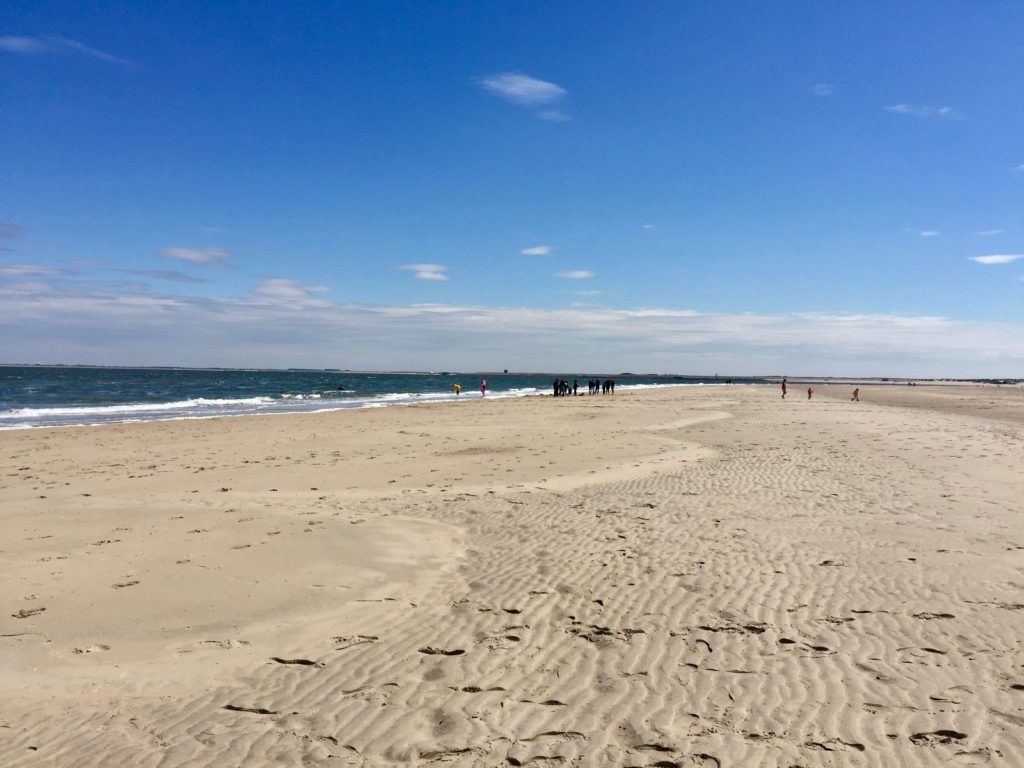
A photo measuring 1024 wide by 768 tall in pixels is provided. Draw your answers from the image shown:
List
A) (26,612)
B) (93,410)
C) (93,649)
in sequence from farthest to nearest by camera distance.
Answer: (93,410) → (26,612) → (93,649)

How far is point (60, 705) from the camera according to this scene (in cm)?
477

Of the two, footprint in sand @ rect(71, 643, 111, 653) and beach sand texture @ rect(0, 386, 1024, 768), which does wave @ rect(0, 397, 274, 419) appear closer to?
beach sand texture @ rect(0, 386, 1024, 768)

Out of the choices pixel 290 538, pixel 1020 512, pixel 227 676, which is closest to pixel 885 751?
pixel 227 676

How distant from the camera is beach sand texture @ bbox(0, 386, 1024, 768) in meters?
4.32

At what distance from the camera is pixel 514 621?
6.32 metres

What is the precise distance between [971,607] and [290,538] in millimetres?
8228

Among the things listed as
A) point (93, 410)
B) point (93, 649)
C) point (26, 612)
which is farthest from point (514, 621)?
point (93, 410)

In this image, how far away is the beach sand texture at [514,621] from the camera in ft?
14.2

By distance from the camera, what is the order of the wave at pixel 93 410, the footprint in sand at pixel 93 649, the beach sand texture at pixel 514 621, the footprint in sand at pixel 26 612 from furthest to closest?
the wave at pixel 93 410
the footprint in sand at pixel 26 612
the footprint in sand at pixel 93 649
the beach sand texture at pixel 514 621

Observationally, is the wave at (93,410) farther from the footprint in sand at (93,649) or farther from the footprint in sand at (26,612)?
the footprint in sand at (93,649)

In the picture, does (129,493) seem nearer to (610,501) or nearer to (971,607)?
(610,501)

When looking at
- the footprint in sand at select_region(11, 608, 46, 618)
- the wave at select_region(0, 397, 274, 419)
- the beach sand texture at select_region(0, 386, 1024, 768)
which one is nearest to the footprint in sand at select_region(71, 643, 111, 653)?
the beach sand texture at select_region(0, 386, 1024, 768)

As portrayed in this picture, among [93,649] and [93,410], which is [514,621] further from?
[93,410]

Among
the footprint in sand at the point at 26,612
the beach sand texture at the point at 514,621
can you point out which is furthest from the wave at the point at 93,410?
the footprint in sand at the point at 26,612
